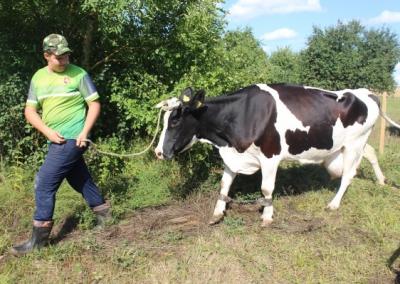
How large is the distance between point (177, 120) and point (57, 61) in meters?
1.59

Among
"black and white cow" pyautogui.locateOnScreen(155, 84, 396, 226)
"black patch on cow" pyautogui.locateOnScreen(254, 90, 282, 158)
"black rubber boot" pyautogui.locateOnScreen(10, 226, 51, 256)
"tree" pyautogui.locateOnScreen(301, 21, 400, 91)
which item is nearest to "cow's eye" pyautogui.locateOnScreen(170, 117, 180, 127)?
"black and white cow" pyautogui.locateOnScreen(155, 84, 396, 226)

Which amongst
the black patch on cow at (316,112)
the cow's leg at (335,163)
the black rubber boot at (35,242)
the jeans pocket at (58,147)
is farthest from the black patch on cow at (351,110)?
the black rubber boot at (35,242)

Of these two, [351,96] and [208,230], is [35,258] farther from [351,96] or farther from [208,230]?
[351,96]

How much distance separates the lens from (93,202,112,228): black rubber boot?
5.47 meters

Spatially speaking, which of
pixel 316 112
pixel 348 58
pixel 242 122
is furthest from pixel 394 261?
pixel 348 58

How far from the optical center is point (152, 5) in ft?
21.3

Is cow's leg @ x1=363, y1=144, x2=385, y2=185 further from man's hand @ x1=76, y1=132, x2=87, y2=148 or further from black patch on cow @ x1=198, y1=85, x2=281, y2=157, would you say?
man's hand @ x1=76, y1=132, x2=87, y2=148

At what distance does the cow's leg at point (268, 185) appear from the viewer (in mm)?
5863

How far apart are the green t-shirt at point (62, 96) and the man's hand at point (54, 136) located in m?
0.08

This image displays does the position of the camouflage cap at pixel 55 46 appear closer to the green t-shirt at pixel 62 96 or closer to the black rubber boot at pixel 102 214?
the green t-shirt at pixel 62 96

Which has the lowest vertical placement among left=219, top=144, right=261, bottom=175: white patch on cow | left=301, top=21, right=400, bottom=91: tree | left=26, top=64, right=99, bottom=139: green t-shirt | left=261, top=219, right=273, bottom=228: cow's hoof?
left=301, top=21, right=400, bottom=91: tree

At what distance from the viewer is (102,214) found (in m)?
5.50

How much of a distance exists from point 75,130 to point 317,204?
3.46 meters

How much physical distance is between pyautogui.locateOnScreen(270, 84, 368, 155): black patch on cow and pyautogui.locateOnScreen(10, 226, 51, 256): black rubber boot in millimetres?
3040
